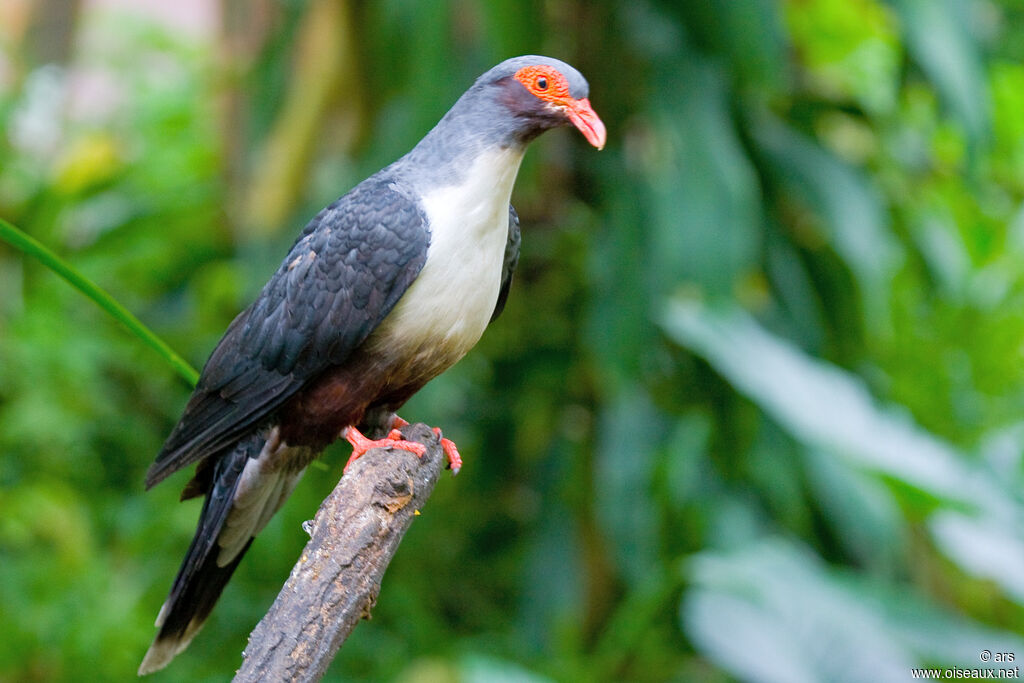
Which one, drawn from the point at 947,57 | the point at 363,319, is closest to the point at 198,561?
the point at 363,319

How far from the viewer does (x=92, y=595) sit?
15.7 feet

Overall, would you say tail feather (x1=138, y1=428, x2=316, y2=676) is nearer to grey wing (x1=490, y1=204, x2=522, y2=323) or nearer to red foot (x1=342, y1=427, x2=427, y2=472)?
red foot (x1=342, y1=427, x2=427, y2=472)

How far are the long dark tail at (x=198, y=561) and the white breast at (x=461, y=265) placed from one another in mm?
589

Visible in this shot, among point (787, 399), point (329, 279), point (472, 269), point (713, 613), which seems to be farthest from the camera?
point (787, 399)

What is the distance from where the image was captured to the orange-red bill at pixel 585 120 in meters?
2.26

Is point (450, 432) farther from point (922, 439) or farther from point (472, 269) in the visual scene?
point (472, 269)

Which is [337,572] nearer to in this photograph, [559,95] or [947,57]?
[559,95]

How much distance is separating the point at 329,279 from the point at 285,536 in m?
2.83

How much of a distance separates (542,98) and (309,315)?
73 centimetres

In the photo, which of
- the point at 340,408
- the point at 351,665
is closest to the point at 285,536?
the point at 351,665

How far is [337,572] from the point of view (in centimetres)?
196

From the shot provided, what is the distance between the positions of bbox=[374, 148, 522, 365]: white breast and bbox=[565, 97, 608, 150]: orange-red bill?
0.57 feet

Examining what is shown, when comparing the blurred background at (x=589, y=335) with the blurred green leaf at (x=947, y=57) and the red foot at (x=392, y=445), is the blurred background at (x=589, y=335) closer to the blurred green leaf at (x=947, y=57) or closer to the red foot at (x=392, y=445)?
the blurred green leaf at (x=947, y=57)

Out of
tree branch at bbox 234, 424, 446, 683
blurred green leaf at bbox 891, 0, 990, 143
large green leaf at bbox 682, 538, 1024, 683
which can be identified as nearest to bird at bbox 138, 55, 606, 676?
tree branch at bbox 234, 424, 446, 683
